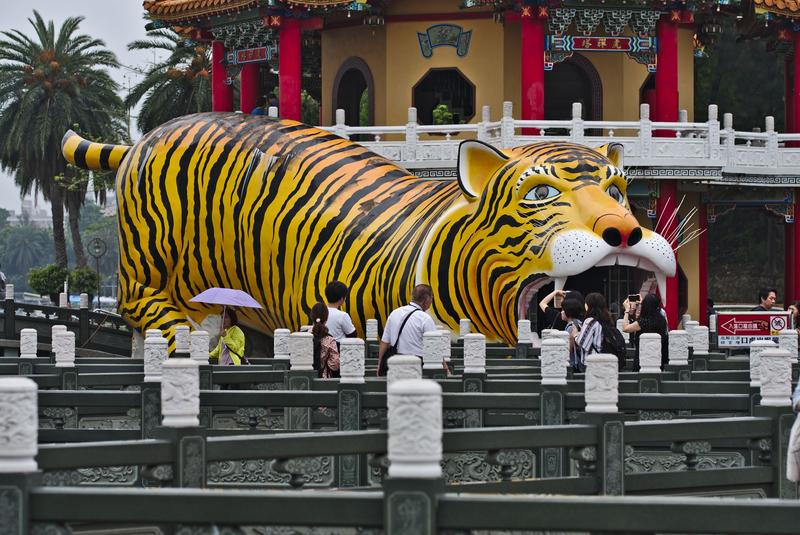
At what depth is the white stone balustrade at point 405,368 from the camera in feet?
31.4

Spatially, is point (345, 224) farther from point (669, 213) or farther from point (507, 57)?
point (507, 57)

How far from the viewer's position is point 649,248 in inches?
722

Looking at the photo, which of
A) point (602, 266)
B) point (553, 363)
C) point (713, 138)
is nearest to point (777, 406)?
point (553, 363)

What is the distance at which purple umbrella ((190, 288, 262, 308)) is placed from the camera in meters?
20.6

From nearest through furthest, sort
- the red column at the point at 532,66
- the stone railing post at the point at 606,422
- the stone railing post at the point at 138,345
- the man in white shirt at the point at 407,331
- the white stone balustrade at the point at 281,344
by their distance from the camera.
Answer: the stone railing post at the point at 606,422 < the man in white shirt at the point at 407,331 < the white stone balustrade at the point at 281,344 < the stone railing post at the point at 138,345 < the red column at the point at 532,66

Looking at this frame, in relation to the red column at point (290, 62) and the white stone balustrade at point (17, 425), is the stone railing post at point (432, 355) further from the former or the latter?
the red column at point (290, 62)

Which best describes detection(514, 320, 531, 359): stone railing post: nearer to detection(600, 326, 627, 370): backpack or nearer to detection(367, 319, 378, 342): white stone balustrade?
detection(367, 319, 378, 342): white stone balustrade

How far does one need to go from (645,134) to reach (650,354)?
15818mm

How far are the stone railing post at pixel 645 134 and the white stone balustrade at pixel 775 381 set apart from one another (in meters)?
18.8

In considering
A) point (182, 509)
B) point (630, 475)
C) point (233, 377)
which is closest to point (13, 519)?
point (182, 509)

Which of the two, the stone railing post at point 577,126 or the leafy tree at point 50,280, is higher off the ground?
the stone railing post at point 577,126

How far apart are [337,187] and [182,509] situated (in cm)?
1608

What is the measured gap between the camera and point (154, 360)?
11.6 metres

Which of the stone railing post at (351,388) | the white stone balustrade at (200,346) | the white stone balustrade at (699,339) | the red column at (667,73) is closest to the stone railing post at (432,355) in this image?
the white stone balustrade at (200,346)
